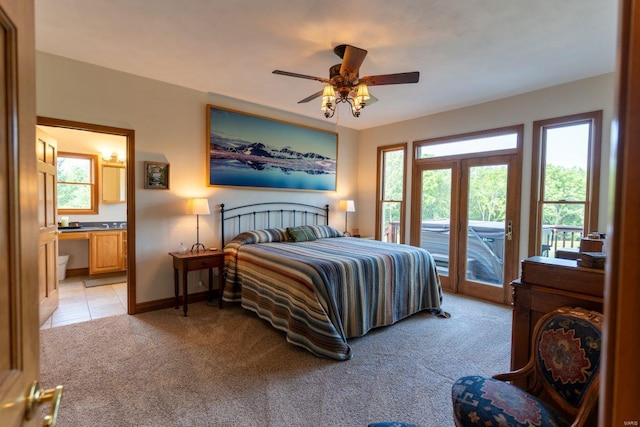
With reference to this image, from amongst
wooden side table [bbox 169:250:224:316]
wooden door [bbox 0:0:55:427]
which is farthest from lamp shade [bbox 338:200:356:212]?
wooden door [bbox 0:0:55:427]

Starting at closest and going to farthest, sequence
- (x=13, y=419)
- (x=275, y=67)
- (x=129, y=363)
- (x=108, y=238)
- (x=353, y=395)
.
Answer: (x=13, y=419)
(x=353, y=395)
(x=129, y=363)
(x=275, y=67)
(x=108, y=238)

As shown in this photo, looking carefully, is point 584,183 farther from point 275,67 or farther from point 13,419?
point 13,419

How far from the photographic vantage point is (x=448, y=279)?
4801mm

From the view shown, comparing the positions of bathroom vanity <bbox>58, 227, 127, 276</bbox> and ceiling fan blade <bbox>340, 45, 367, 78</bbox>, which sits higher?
ceiling fan blade <bbox>340, 45, 367, 78</bbox>

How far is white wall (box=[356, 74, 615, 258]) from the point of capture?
11.0ft

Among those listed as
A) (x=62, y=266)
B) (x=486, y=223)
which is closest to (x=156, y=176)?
(x=62, y=266)

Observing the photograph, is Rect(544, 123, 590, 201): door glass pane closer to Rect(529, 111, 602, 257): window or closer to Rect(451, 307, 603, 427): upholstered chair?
Rect(529, 111, 602, 257): window

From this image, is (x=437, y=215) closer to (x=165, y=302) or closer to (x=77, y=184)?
(x=165, y=302)

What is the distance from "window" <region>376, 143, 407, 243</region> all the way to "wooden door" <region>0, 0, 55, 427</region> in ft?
16.6

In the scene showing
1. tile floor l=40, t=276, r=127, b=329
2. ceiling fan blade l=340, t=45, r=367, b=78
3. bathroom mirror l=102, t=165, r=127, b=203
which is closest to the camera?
ceiling fan blade l=340, t=45, r=367, b=78

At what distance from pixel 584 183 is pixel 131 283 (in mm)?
5398

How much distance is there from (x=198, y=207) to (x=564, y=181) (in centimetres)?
445

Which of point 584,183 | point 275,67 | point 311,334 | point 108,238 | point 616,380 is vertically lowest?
point 311,334

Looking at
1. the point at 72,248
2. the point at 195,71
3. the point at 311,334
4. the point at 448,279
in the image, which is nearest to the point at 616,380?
the point at 311,334
